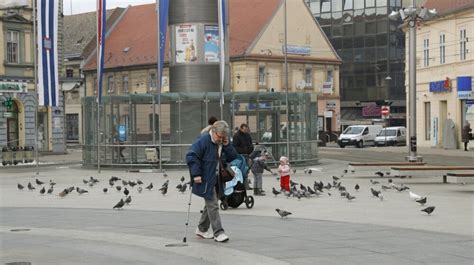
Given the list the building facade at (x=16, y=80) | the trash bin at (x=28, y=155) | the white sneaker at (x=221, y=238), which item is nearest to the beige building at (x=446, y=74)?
the trash bin at (x=28, y=155)

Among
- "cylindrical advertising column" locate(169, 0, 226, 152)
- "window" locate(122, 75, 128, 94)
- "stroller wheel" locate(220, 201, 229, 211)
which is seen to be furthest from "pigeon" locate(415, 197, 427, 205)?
"window" locate(122, 75, 128, 94)

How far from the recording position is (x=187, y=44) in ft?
109

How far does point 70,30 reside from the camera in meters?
87.2

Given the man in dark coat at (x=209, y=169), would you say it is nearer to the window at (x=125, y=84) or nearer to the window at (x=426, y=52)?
the window at (x=426, y=52)

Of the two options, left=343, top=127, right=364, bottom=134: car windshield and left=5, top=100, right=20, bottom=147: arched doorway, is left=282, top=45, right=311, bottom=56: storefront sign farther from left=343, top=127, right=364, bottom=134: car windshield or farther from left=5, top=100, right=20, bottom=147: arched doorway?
left=5, top=100, right=20, bottom=147: arched doorway

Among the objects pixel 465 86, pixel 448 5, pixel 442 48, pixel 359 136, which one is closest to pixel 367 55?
pixel 359 136

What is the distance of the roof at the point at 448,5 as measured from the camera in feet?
159

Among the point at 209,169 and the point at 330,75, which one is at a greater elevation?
the point at 330,75

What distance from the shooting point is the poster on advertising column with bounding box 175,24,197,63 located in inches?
1302

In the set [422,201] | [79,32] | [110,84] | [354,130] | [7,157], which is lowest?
[7,157]

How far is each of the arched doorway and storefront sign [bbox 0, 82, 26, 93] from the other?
2.52 feet

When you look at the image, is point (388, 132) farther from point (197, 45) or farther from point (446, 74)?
point (197, 45)

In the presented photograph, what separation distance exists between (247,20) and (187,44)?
43.1 m

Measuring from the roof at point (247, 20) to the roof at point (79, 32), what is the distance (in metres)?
16.4
